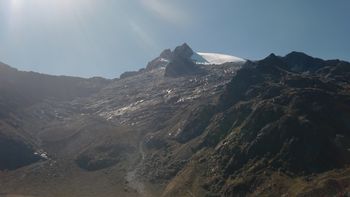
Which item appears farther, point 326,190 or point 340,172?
point 340,172

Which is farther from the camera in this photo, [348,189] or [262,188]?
[262,188]

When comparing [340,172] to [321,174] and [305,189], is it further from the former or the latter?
[305,189]

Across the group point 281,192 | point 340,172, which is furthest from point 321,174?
point 281,192

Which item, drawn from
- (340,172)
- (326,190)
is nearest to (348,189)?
(326,190)

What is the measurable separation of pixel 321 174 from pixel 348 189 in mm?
28400

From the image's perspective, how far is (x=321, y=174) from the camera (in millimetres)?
199625

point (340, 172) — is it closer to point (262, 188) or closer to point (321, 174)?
point (321, 174)

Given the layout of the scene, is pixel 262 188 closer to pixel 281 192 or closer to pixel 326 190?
pixel 281 192

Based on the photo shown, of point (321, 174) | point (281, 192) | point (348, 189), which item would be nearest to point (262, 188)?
point (281, 192)

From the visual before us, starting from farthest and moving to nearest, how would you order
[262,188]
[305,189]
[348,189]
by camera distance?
[262,188]
[305,189]
[348,189]

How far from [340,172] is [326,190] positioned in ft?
65.5

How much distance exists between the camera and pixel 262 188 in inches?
7820

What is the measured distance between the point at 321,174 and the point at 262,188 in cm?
2345

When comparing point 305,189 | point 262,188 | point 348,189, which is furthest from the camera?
point 262,188
